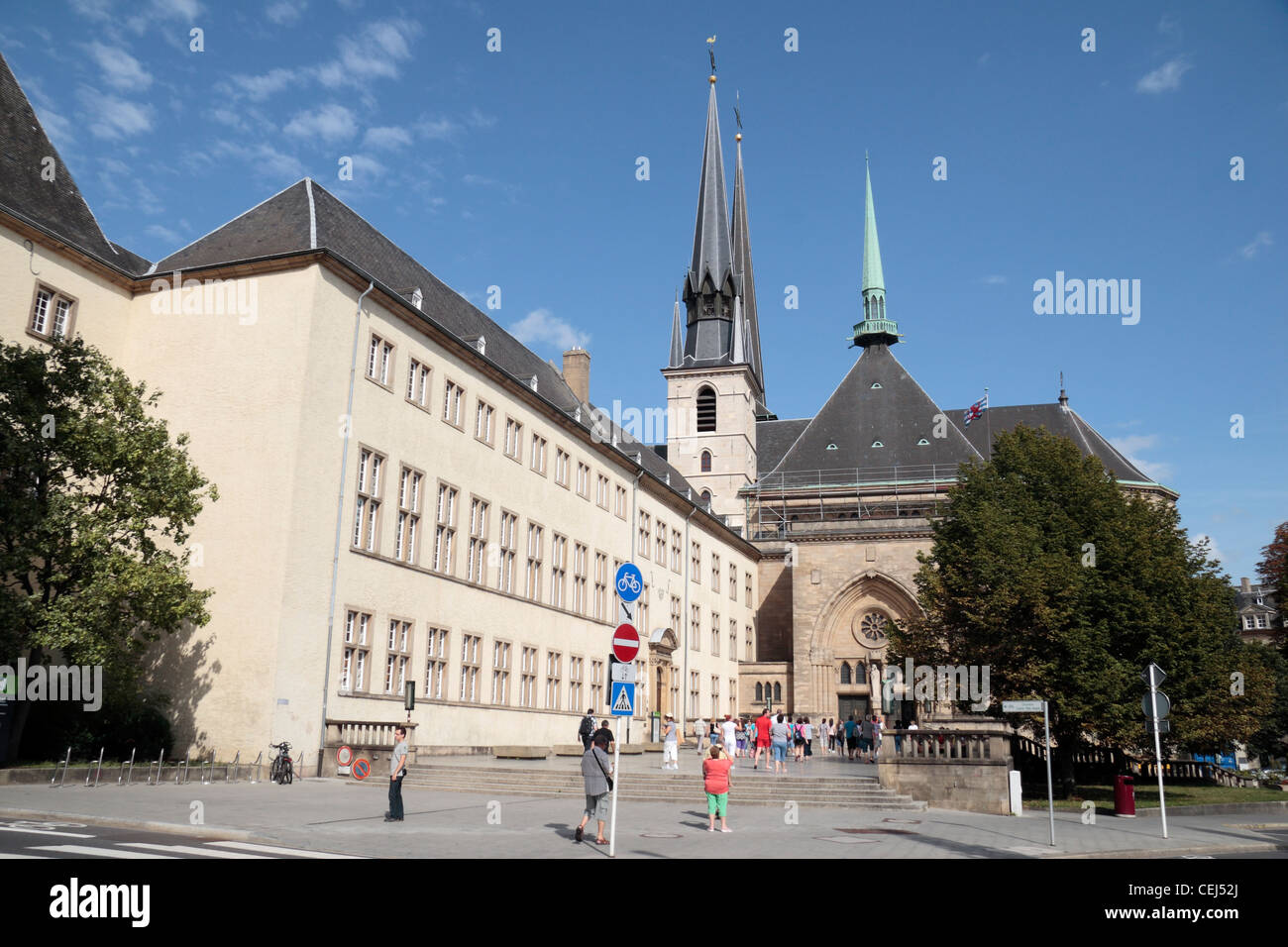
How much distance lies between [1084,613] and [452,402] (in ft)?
65.9

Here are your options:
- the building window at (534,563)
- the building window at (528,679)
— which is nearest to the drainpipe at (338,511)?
the building window at (528,679)

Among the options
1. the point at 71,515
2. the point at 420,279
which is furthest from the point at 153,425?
the point at 420,279

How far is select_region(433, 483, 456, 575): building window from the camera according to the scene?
A: 3073 centimetres

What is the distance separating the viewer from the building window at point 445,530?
30734mm

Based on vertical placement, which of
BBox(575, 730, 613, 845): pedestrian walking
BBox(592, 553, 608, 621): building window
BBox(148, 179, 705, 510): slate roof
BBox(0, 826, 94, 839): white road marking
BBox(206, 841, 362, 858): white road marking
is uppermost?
BBox(148, 179, 705, 510): slate roof

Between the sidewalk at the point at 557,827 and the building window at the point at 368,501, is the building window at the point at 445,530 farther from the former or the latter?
the sidewalk at the point at 557,827

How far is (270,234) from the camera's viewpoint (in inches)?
1104

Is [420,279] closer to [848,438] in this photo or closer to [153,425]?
[153,425]

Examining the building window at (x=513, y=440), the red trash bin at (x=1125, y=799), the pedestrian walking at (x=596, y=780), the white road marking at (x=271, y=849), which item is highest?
the building window at (x=513, y=440)

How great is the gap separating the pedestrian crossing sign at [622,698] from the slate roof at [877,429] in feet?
Answer: 185

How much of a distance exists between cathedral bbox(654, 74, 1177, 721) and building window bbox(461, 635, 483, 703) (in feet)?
101

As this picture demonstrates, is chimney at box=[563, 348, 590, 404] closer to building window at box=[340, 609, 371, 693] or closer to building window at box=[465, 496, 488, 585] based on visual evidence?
building window at box=[465, 496, 488, 585]

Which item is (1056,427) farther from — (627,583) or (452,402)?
(627,583)

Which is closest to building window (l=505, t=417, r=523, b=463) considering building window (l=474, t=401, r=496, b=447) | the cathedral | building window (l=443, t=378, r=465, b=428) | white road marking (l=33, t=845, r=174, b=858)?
building window (l=474, t=401, r=496, b=447)
